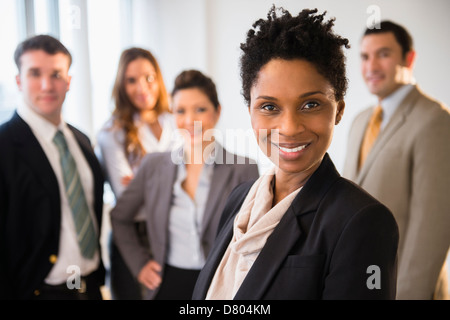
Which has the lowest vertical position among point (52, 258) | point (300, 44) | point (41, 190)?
point (52, 258)

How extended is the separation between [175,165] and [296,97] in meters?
1.05

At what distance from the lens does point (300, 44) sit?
0.73m

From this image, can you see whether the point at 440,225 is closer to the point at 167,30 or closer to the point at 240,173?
the point at 240,173

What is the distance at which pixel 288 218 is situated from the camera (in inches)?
30.6

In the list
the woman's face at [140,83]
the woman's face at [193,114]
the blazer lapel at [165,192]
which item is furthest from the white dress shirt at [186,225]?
the woman's face at [140,83]

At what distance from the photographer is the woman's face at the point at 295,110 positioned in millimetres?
731

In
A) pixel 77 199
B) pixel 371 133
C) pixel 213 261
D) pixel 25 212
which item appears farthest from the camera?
pixel 77 199

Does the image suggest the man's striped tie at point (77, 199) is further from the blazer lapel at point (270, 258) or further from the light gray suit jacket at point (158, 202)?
the blazer lapel at point (270, 258)

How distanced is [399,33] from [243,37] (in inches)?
22.4

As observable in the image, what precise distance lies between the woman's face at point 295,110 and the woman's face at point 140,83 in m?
1.51

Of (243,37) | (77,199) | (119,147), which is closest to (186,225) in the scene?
(77,199)

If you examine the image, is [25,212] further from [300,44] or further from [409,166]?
[409,166]

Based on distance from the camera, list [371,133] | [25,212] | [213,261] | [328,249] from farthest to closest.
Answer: [25,212], [371,133], [213,261], [328,249]
